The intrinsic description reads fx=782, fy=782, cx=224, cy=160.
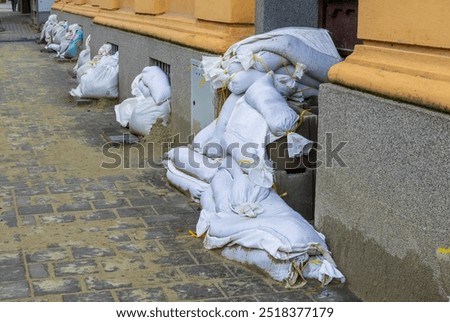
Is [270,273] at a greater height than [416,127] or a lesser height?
lesser

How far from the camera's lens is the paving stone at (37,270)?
503cm

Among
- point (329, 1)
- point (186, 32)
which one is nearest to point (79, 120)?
point (186, 32)

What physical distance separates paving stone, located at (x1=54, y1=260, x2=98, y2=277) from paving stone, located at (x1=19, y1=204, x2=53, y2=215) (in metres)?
1.30

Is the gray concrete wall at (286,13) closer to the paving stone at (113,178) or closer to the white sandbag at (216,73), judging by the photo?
the white sandbag at (216,73)

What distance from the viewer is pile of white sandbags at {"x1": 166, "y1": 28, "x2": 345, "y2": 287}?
4.92 metres

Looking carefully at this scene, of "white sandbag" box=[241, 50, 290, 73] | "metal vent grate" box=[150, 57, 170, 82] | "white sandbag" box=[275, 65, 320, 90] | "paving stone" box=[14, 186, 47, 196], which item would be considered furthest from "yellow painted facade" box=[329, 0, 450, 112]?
"metal vent grate" box=[150, 57, 170, 82]

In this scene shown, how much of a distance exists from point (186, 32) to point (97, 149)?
1.69m

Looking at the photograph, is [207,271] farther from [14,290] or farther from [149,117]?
[149,117]

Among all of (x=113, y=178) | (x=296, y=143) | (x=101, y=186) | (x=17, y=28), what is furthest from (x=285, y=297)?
(x=17, y=28)

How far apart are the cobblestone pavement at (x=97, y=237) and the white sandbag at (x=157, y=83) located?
0.87 meters

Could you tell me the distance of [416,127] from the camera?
4.16 m

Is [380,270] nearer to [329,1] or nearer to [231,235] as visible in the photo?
[231,235]

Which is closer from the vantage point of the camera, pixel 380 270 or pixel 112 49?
pixel 380 270

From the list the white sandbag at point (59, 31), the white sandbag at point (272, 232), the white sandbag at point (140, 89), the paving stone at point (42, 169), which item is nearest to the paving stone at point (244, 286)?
the white sandbag at point (272, 232)
